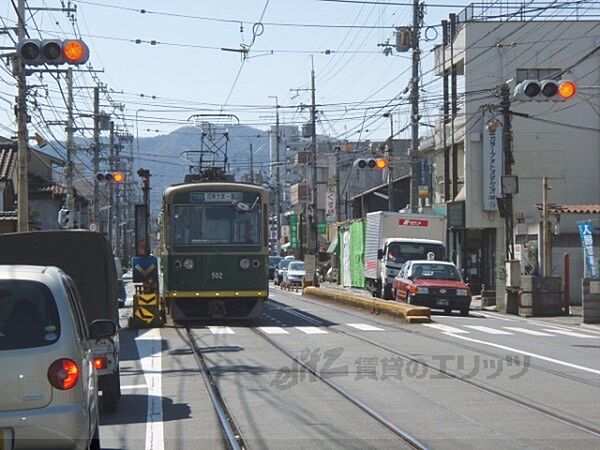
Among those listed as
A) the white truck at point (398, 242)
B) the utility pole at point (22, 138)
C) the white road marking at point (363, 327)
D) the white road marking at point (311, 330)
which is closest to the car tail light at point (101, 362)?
the white road marking at point (311, 330)

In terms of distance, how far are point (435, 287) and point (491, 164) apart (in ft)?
48.0

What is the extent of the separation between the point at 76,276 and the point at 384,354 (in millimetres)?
7360

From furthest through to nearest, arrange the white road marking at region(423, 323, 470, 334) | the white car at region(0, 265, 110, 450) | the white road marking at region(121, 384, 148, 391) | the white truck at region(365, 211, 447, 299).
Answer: the white truck at region(365, 211, 447, 299)
the white road marking at region(423, 323, 470, 334)
the white road marking at region(121, 384, 148, 391)
the white car at region(0, 265, 110, 450)

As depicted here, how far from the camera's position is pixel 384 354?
1883cm

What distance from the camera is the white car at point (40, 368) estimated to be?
718cm

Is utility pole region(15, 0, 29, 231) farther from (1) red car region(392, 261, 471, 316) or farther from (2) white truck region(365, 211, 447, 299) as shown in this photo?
(2) white truck region(365, 211, 447, 299)

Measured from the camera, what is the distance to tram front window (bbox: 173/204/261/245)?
85.2 feet

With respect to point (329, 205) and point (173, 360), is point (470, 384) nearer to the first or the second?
point (173, 360)

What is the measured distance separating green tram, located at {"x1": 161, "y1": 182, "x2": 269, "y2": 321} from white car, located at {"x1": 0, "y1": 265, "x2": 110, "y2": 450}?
1794 cm

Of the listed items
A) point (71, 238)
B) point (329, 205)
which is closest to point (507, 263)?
point (71, 238)

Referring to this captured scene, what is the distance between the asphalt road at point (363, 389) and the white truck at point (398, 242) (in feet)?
45.4

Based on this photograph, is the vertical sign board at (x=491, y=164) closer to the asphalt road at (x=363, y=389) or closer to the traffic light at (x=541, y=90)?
the asphalt road at (x=363, y=389)

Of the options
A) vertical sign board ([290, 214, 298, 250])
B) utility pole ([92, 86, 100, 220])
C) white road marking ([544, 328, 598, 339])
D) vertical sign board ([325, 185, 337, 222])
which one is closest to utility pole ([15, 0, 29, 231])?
white road marking ([544, 328, 598, 339])

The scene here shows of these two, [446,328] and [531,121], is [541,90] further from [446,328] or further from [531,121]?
[531,121]
